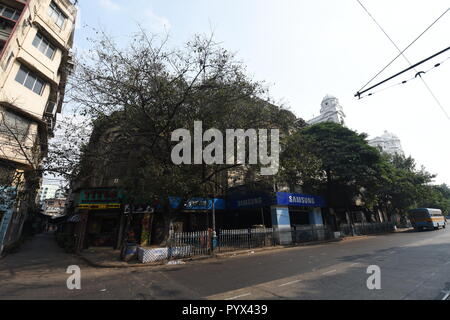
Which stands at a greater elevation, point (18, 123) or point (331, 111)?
point (331, 111)

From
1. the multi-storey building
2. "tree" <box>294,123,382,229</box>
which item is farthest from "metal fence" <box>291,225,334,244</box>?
the multi-storey building

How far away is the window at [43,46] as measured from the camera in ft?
53.1

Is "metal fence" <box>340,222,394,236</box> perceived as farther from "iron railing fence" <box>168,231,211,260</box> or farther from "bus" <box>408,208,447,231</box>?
"iron railing fence" <box>168,231,211,260</box>

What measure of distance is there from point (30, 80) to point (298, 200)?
24061 millimetres

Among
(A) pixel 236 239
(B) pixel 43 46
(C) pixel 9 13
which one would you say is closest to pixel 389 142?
(A) pixel 236 239

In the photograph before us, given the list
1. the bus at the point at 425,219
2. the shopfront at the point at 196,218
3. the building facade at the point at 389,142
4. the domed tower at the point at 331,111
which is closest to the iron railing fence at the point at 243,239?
the shopfront at the point at 196,218

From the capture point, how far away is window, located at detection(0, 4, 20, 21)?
49.5 feet

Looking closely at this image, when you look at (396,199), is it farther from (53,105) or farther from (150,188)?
(53,105)

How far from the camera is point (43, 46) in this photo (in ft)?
54.8

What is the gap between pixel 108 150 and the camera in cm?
1268

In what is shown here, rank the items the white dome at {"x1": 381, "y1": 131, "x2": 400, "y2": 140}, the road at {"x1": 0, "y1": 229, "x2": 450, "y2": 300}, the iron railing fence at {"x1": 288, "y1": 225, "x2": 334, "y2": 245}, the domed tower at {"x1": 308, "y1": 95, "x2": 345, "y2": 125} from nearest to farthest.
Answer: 1. the road at {"x1": 0, "y1": 229, "x2": 450, "y2": 300}
2. the iron railing fence at {"x1": 288, "y1": 225, "x2": 334, "y2": 245}
3. the domed tower at {"x1": 308, "y1": 95, "x2": 345, "y2": 125}
4. the white dome at {"x1": 381, "y1": 131, "x2": 400, "y2": 140}

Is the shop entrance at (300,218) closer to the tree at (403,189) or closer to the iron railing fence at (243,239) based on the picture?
the iron railing fence at (243,239)

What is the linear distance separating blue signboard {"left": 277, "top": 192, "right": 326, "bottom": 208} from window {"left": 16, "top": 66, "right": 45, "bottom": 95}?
21.0m

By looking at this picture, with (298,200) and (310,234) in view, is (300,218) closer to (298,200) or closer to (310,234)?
(310,234)
